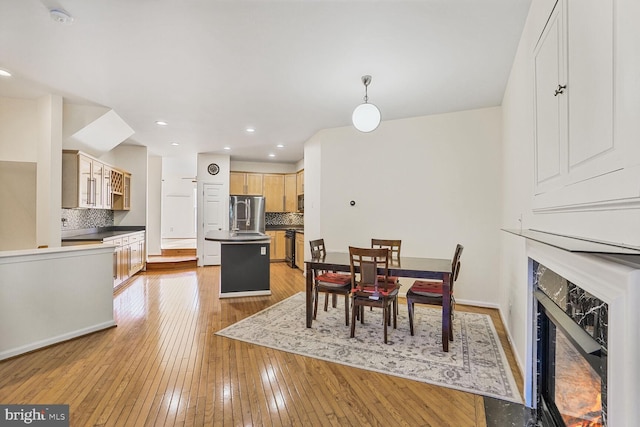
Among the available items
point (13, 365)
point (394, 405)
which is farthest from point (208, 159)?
point (394, 405)

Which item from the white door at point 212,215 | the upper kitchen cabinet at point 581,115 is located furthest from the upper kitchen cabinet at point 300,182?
the upper kitchen cabinet at point 581,115

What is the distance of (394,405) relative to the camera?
206 centimetres

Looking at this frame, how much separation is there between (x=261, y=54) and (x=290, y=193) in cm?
557

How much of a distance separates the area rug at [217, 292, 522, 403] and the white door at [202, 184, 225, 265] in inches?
156

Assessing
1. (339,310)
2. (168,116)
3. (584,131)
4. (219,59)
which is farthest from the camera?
(168,116)

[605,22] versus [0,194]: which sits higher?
[605,22]

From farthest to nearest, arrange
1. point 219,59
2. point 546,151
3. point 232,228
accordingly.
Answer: point 232,228 < point 219,59 < point 546,151

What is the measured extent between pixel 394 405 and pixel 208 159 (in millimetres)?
6904

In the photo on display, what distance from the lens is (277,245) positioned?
8.12m

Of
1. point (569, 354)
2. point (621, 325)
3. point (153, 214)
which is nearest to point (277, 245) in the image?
point (153, 214)

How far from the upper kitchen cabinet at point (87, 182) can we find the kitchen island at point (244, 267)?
1994 millimetres

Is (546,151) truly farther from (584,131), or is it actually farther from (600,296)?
(600,296)

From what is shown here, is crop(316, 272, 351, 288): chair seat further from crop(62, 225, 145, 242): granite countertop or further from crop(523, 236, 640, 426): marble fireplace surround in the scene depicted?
crop(62, 225, 145, 242): granite countertop

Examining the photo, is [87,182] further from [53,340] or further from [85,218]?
[53,340]
